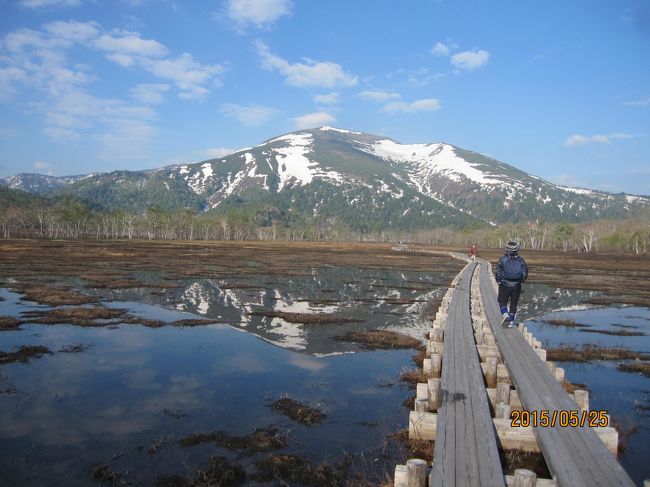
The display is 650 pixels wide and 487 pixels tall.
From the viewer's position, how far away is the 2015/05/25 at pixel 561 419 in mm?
8938

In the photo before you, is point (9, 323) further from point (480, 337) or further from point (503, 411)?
point (503, 411)

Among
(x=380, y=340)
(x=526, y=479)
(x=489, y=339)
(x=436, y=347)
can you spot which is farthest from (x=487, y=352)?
(x=526, y=479)

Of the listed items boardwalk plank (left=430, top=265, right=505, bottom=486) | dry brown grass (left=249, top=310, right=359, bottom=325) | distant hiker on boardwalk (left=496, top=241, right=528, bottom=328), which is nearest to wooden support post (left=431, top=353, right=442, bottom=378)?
boardwalk plank (left=430, top=265, right=505, bottom=486)

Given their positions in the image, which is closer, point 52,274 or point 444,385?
point 444,385

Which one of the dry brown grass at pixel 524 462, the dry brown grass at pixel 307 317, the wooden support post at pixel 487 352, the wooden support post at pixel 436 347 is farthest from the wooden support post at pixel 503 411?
the dry brown grass at pixel 307 317

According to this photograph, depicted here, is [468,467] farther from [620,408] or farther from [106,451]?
[620,408]

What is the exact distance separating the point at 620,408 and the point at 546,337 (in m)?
10.1

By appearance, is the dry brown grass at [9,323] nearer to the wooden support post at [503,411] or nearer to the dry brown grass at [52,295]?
the dry brown grass at [52,295]

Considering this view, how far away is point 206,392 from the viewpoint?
13281 mm

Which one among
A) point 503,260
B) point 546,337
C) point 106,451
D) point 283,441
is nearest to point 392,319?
point 546,337

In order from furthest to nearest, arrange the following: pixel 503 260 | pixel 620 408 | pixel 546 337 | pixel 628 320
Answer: pixel 628 320
pixel 546 337
pixel 503 260
pixel 620 408

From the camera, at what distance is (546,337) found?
22.5 meters

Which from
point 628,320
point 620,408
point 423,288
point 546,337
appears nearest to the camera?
point 620,408

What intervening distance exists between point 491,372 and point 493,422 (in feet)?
11.1
